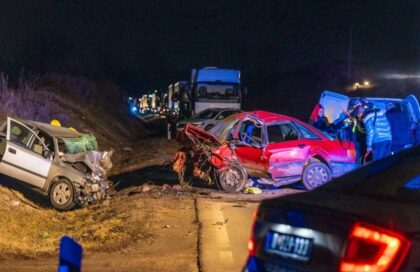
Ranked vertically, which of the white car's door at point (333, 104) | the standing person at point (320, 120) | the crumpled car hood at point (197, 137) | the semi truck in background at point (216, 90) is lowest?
the crumpled car hood at point (197, 137)

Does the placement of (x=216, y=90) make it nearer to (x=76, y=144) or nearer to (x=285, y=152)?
(x=76, y=144)

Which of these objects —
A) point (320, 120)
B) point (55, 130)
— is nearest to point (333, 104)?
point (320, 120)

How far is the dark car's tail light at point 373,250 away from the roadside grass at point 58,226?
17.7 feet

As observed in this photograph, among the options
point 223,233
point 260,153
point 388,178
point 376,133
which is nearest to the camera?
point 388,178

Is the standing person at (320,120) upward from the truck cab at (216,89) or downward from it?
downward

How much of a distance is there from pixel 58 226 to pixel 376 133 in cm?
735

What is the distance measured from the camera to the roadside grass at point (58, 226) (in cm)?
830

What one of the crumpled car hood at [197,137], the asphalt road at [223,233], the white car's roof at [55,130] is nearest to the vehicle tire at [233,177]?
the crumpled car hood at [197,137]

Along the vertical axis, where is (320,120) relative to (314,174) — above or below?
above

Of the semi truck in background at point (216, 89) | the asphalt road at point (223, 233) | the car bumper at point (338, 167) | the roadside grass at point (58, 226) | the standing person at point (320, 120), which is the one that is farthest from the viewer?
the semi truck in background at point (216, 89)

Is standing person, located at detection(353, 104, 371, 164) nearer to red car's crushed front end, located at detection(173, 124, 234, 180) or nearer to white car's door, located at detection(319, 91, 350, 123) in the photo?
white car's door, located at detection(319, 91, 350, 123)

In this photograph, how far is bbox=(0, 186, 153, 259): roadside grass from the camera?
8297 mm

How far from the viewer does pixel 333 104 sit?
606 inches

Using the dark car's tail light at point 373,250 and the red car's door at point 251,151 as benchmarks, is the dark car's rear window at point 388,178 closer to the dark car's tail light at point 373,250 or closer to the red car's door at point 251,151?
the dark car's tail light at point 373,250
